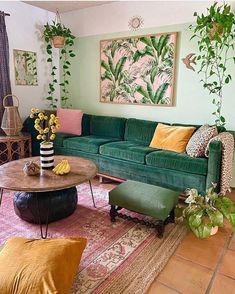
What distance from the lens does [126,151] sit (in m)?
3.13

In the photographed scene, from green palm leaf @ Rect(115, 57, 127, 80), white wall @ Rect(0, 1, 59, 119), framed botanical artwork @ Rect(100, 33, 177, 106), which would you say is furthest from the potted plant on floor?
white wall @ Rect(0, 1, 59, 119)

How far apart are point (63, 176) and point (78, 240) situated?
2.22ft

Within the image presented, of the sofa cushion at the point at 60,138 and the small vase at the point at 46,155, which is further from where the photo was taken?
the sofa cushion at the point at 60,138

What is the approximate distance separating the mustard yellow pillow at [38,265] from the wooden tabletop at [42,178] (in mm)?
430

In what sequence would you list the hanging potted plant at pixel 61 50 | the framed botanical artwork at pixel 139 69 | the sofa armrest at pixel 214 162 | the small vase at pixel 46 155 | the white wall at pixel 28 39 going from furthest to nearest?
the hanging potted plant at pixel 61 50 → the white wall at pixel 28 39 → the framed botanical artwork at pixel 139 69 → the sofa armrest at pixel 214 162 → the small vase at pixel 46 155

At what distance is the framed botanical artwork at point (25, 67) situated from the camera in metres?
3.94

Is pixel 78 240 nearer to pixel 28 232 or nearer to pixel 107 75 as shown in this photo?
pixel 28 232

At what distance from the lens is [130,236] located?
84.7 inches

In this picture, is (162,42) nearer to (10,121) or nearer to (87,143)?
(87,143)

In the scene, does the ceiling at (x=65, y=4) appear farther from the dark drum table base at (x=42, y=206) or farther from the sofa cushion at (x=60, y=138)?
the dark drum table base at (x=42, y=206)

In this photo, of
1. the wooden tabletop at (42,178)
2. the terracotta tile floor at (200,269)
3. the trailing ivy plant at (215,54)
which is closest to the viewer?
the terracotta tile floor at (200,269)

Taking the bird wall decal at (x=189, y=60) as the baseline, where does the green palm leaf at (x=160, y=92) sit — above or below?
below

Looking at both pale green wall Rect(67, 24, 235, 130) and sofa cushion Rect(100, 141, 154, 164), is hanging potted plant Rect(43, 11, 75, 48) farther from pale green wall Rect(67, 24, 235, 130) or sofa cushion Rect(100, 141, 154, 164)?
sofa cushion Rect(100, 141, 154, 164)

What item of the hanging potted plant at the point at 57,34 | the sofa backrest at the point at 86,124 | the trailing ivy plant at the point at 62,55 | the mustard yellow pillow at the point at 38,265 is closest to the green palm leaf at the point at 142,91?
the sofa backrest at the point at 86,124
